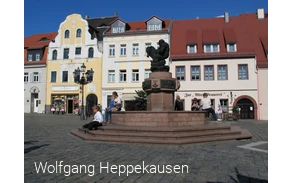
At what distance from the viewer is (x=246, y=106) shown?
29.0 metres

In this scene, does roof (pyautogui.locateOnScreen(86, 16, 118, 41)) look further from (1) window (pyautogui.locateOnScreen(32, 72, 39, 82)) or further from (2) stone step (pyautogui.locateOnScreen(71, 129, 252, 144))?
(2) stone step (pyautogui.locateOnScreen(71, 129, 252, 144))

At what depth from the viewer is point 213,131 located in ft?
29.8

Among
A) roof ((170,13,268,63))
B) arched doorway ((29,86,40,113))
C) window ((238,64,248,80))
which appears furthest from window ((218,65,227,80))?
arched doorway ((29,86,40,113))

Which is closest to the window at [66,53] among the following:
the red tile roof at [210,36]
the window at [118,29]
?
the window at [118,29]

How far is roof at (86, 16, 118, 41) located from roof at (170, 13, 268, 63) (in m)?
10.9

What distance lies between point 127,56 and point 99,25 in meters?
10.1

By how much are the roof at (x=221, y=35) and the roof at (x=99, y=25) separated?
10892mm

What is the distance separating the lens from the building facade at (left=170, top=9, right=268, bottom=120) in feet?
94.8

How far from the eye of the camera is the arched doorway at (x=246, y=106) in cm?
2872
